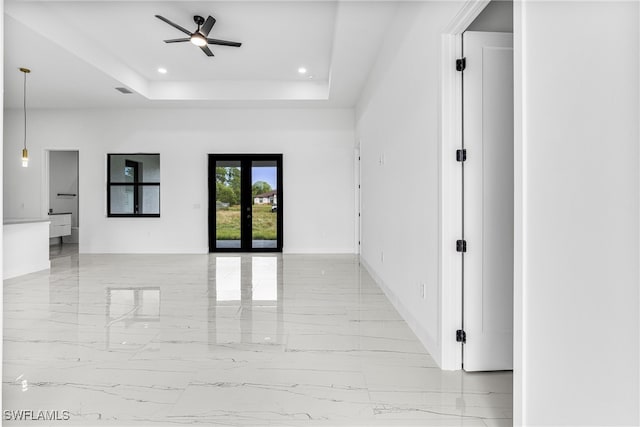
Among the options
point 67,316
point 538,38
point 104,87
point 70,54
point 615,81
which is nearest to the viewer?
point 615,81

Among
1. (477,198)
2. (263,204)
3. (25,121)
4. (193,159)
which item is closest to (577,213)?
(477,198)

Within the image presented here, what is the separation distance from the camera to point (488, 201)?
7.84 feet

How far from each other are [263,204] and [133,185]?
2.86m

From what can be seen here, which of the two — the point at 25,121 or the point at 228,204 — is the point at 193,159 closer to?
the point at 228,204

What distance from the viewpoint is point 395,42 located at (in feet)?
12.2

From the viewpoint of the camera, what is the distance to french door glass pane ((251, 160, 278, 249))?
786cm

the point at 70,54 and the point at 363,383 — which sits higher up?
the point at 70,54

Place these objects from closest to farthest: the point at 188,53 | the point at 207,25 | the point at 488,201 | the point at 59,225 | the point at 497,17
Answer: the point at 488,201 < the point at 497,17 < the point at 207,25 < the point at 188,53 < the point at 59,225

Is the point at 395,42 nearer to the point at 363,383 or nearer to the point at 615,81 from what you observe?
the point at 615,81

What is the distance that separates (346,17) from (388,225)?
229 cm

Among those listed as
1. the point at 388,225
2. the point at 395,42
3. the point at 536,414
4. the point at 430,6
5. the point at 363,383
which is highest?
the point at 395,42

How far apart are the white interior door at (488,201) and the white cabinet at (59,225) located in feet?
30.7

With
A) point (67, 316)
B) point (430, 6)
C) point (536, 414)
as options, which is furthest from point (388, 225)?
point (67, 316)

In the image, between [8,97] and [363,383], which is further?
[8,97]
